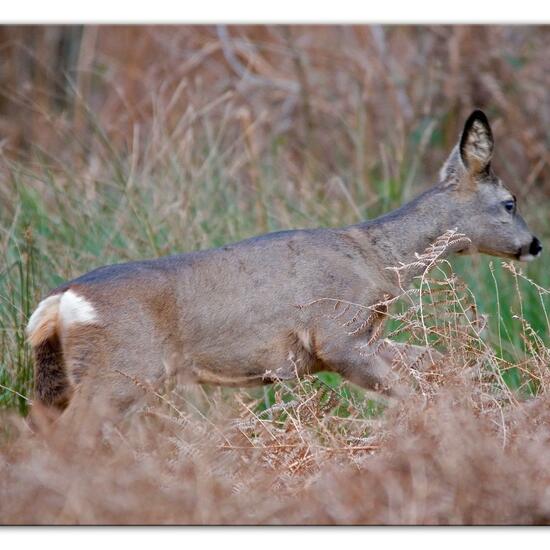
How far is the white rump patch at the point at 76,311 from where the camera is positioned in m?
5.44

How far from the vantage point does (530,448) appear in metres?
4.87

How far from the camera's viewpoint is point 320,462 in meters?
5.29

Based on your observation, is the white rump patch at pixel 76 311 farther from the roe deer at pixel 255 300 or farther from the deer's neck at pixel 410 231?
the deer's neck at pixel 410 231

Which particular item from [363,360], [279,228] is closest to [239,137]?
[279,228]

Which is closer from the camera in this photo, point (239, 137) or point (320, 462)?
point (320, 462)

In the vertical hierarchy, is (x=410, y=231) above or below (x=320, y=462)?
above

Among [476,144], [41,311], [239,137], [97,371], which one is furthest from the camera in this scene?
[239,137]

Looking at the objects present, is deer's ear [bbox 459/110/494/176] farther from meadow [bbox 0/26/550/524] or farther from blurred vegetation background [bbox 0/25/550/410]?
blurred vegetation background [bbox 0/25/550/410]

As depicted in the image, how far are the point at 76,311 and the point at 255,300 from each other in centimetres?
90

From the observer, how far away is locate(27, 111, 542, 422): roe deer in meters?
5.46

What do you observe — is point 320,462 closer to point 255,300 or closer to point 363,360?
point 363,360

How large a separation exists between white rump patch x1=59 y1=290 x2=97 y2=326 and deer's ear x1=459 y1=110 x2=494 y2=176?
212 centimetres

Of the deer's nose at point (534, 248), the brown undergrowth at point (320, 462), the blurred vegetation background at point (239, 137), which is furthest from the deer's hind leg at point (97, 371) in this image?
the deer's nose at point (534, 248)
